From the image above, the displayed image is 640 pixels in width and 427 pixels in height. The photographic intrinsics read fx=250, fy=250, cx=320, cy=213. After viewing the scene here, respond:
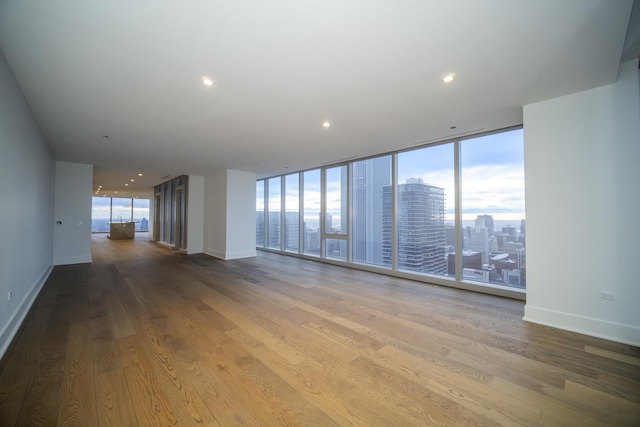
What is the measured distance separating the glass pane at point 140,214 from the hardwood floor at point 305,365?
16.4m

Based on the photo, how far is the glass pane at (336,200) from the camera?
6.66 metres

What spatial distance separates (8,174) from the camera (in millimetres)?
2574

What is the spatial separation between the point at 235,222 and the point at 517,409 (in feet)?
23.5

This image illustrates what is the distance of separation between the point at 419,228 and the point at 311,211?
3526mm

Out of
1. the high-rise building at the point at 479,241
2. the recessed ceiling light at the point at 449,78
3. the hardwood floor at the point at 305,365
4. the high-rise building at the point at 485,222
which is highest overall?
the recessed ceiling light at the point at 449,78

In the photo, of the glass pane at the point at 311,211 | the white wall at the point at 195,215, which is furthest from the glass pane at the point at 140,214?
the glass pane at the point at 311,211

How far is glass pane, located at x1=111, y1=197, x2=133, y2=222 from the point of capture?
16.7 m

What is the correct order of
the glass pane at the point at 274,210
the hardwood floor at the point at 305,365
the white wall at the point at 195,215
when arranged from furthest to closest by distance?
1. the glass pane at the point at 274,210
2. the white wall at the point at 195,215
3. the hardwood floor at the point at 305,365

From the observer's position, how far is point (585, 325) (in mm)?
2801

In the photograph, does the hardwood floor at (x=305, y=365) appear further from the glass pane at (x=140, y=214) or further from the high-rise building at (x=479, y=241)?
the glass pane at (x=140, y=214)

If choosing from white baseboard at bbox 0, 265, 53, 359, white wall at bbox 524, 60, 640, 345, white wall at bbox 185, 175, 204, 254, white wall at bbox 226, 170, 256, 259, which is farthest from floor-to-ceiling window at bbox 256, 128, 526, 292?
white baseboard at bbox 0, 265, 53, 359

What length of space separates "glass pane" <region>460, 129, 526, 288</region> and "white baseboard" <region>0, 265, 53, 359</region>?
596 centimetres

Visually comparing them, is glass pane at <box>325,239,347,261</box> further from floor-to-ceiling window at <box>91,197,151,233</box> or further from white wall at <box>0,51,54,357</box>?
floor-to-ceiling window at <box>91,197,151,233</box>

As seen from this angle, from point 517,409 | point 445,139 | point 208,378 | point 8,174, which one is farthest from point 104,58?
point 445,139
